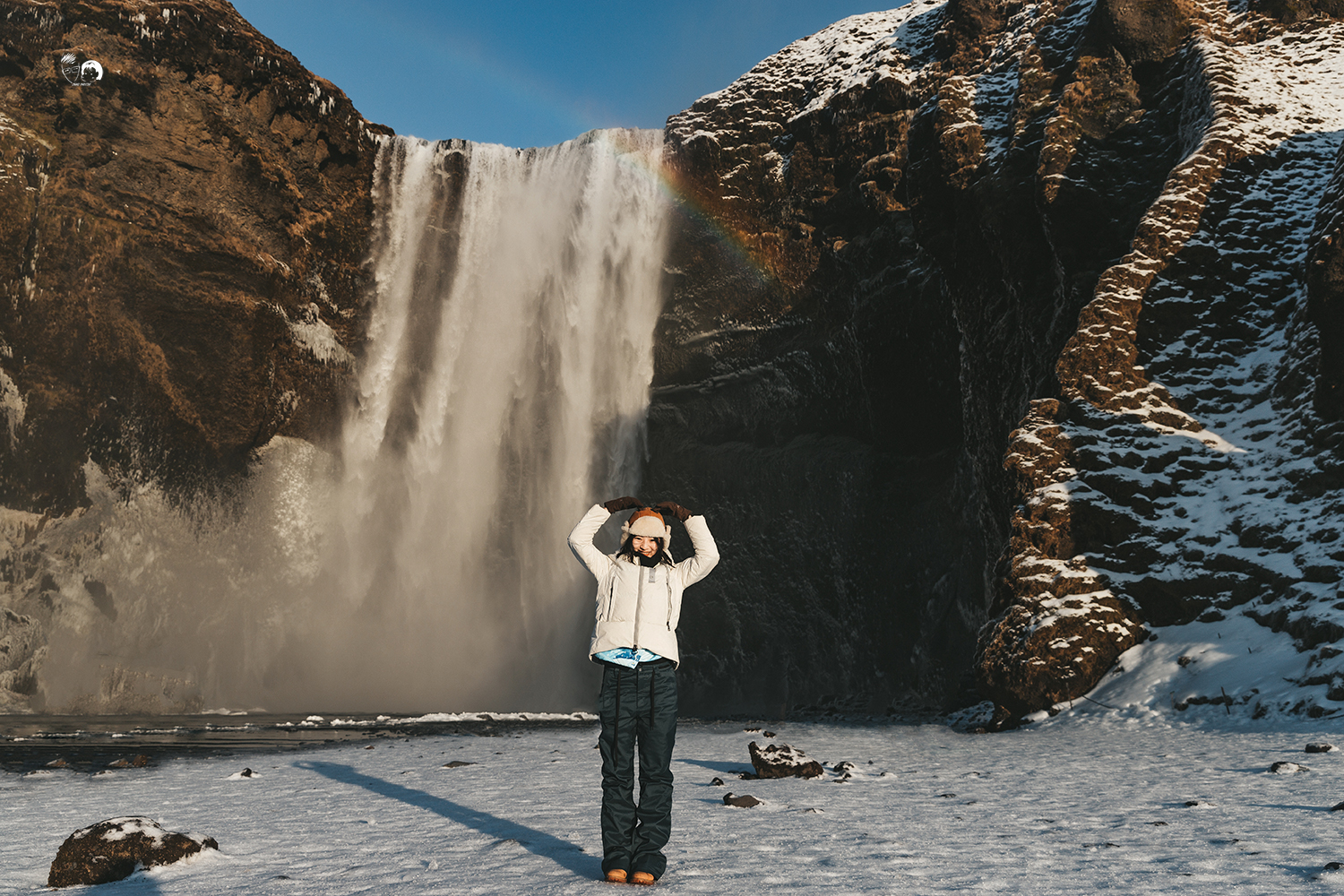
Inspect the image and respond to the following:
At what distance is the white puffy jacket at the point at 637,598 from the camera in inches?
189

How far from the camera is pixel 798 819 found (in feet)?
20.4

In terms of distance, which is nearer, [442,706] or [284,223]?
[442,706]

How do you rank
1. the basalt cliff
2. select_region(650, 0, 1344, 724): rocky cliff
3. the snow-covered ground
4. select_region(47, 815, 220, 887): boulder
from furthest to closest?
1. the basalt cliff
2. select_region(650, 0, 1344, 724): rocky cliff
3. select_region(47, 815, 220, 887): boulder
4. the snow-covered ground

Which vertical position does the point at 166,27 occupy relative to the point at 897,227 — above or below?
above

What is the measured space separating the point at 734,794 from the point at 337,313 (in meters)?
Result: 29.0

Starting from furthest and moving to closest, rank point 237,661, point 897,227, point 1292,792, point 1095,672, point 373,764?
point 237,661 → point 897,227 → point 1095,672 → point 373,764 → point 1292,792

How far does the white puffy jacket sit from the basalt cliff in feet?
32.1

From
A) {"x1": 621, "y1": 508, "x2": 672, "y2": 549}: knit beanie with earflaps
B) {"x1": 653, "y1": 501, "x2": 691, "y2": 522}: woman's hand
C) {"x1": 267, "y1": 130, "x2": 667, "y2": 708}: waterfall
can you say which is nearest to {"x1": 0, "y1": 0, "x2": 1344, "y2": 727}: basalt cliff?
{"x1": 267, "y1": 130, "x2": 667, "y2": 708}: waterfall

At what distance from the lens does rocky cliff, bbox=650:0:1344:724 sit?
13.4 meters

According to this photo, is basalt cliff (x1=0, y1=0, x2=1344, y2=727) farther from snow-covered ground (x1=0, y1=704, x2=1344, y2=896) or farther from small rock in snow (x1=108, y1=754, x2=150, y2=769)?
small rock in snow (x1=108, y1=754, x2=150, y2=769)

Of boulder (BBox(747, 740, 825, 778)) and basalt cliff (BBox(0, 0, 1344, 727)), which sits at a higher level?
basalt cliff (BBox(0, 0, 1344, 727))

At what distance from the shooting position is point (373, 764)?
10.4m

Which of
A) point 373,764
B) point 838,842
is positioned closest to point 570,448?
point 373,764

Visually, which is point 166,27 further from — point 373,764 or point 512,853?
point 512,853
